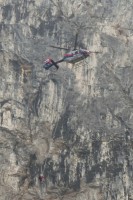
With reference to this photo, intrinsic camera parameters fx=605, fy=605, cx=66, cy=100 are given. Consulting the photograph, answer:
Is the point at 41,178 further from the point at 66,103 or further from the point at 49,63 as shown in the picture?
the point at 49,63

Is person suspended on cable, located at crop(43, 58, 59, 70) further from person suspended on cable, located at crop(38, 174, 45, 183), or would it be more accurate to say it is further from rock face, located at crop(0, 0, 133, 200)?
person suspended on cable, located at crop(38, 174, 45, 183)

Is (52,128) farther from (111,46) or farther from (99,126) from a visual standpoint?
(111,46)

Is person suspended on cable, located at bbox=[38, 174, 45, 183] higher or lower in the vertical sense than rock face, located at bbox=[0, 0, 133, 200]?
lower

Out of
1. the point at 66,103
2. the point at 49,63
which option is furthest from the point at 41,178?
the point at 49,63

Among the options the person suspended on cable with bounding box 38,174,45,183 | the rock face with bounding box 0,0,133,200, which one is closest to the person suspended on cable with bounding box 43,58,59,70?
the rock face with bounding box 0,0,133,200

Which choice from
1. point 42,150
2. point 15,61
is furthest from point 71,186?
point 15,61

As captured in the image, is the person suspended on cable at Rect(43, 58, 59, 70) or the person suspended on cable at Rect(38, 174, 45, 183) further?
the person suspended on cable at Rect(38, 174, 45, 183)

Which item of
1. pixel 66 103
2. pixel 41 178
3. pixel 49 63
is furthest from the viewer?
pixel 66 103

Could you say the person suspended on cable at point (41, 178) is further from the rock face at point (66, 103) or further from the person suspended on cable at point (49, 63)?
the person suspended on cable at point (49, 63)
